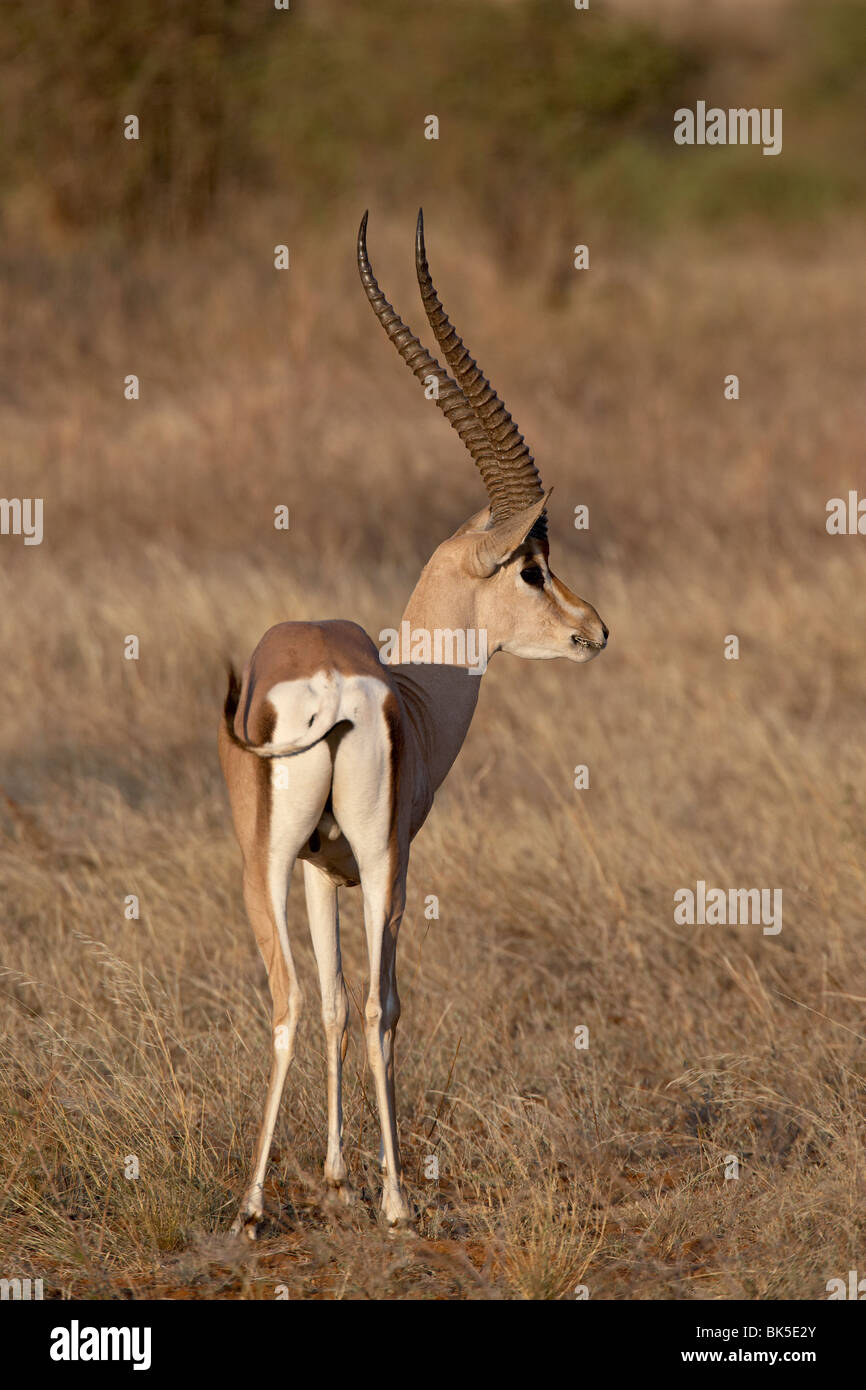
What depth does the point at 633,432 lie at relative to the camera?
41.0ft

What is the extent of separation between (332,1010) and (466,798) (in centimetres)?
322

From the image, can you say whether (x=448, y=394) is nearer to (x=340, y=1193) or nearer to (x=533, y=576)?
(x=533, y=576)

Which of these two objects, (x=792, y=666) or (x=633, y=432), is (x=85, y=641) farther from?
(x=633, y=432)

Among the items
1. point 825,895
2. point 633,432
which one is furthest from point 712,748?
point 633,432

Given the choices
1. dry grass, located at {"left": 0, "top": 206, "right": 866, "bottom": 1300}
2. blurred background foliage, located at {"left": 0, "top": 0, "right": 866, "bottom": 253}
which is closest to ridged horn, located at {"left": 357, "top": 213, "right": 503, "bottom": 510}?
dry grass, located at {"left": 0, "top": 206, "right": 866, "bottom": 1300}

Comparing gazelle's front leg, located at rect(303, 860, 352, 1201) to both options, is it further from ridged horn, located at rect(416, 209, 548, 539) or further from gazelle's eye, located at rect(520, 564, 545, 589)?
ridged horn, located at rect(416, 209, 548, 539)

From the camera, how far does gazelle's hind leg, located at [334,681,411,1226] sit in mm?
3227

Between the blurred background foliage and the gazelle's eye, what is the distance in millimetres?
12686

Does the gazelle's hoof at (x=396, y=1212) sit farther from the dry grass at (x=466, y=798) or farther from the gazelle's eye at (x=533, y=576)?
the gazelle's eye at (x=533, y=576)

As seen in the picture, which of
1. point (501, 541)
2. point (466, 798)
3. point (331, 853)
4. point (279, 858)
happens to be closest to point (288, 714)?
point (279, 858)

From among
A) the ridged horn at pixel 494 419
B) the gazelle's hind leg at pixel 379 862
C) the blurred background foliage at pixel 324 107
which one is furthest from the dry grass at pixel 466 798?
the blurred background foliage at pixel 324 107

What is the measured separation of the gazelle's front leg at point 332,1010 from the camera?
11.3 ft

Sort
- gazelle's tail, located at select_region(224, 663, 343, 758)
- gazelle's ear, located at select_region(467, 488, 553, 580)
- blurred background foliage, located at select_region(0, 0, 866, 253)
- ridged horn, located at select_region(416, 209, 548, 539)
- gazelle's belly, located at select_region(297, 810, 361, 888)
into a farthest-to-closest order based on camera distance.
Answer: blurred background foliage, located at select_region(0, 0, 866, 253)
ridged horn, located at select_region(416, 209, 548, 539)
gazelle's ear, located at select_region(467, 488, 553, 580)
gazelle's belly, located at select_region(297, 810, 361, 888)
gazelle's tail, located at select_region(224, 663, 343, 758)

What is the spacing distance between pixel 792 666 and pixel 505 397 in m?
5.45
